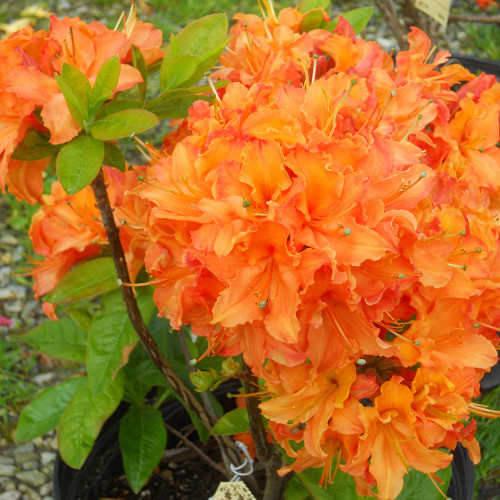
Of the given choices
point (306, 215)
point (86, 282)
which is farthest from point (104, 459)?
point (306, 215)

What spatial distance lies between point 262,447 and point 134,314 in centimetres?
29

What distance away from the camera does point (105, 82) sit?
0.82 m

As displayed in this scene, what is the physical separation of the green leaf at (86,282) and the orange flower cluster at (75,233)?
3 cm

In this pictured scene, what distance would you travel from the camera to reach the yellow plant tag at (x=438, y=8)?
63.7 inches

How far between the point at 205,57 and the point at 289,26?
277mm

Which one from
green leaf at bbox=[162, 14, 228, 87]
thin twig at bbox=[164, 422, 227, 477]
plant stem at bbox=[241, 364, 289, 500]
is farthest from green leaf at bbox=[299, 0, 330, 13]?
thin twig at bbox=[164, 422, 227, 477]

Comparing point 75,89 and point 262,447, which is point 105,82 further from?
point 262,447

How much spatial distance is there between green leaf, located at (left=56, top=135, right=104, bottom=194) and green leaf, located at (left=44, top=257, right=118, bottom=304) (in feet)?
1.10

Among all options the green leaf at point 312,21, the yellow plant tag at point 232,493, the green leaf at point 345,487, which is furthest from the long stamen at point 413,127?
the yellow plant tag at point 232,493

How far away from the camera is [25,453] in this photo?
1.80 m

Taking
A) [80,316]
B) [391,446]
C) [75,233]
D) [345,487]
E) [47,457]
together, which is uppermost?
[75,233]

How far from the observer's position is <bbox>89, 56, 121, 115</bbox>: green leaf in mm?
804

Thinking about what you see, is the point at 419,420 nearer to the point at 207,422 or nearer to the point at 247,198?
the point at 247,198

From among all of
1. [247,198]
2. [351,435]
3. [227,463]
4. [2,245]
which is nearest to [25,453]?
[227,463]
